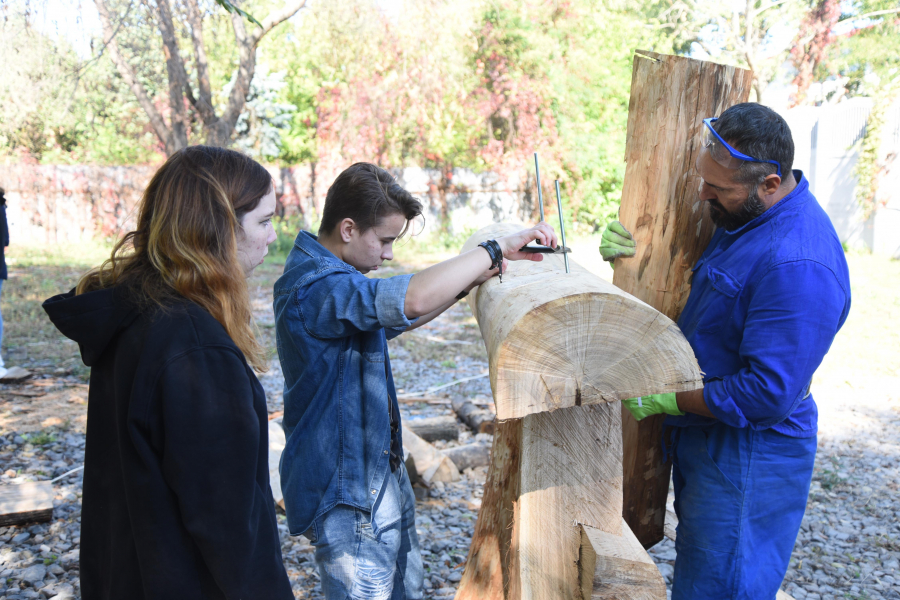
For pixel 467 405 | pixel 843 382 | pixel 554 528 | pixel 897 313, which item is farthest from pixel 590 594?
pixel 897 313

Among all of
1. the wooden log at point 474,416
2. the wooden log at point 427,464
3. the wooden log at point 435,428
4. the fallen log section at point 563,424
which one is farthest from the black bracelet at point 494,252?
the wooden log at point 474,416

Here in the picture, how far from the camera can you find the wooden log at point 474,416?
495 centimetres

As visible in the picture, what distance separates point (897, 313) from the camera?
840cm

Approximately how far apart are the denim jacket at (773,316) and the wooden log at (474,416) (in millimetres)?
2975

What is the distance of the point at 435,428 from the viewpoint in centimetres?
477

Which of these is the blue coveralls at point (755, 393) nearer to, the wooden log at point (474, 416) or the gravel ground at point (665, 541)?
the gravel ground at point (665, 541)

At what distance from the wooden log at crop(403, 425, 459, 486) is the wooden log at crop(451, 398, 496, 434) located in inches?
28.1

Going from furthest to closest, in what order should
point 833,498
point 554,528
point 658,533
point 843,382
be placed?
point 843,382
point 833,498
point 658,533
point 554,528

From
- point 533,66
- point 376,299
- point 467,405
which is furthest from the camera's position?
point 533,66

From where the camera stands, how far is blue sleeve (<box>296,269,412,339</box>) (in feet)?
5.37

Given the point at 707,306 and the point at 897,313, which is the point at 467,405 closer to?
the point at 707,306

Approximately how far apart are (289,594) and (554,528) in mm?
787

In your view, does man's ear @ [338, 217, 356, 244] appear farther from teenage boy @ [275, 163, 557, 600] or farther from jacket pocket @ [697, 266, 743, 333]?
jacket pocket @ [697, 266, 743, 333]

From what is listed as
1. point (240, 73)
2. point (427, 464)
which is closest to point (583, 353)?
point (427, 464)
